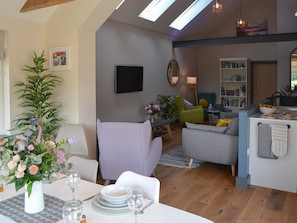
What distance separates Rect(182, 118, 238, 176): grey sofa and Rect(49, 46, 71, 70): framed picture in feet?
6.95

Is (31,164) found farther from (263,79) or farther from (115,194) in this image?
(263,79)

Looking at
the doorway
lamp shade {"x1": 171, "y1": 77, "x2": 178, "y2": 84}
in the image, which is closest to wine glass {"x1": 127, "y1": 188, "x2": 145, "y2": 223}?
lamp shade {"x1": 171, "y1": 77, "x2": 178, "y2": 84}

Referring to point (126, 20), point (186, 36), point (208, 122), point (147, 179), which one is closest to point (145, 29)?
point (126, 20)

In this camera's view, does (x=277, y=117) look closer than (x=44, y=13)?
Yes

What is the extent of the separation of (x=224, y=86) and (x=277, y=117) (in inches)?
272

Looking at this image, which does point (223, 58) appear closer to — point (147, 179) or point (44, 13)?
point (44, 13)

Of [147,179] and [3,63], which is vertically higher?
[3,63]

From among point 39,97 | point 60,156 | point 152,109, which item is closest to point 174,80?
point 152,109

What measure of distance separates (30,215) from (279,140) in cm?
320

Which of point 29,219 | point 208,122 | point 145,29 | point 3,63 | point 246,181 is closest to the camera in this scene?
point 29,219

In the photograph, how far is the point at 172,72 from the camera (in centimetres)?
943

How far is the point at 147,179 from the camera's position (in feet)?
6.22

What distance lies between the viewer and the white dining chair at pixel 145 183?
1838mm

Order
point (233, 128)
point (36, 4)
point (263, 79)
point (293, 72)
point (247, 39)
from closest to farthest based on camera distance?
point (36, 4) < point (233, 128) < point (247, 39) < point (293, 72) < point (263, 79)
